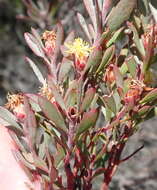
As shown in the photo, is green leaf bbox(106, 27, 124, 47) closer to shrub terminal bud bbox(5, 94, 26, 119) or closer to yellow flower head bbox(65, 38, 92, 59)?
yellow flower head bbox(65, 38, 92, 59)

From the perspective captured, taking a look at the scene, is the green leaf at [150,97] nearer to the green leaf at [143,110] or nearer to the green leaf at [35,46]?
the green leaf at [143,110]

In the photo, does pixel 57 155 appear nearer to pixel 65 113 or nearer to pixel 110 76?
pixel 65 113

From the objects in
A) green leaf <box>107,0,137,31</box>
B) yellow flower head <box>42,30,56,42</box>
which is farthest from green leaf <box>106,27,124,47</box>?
yellow flower head <box>42,30,56,42</box>

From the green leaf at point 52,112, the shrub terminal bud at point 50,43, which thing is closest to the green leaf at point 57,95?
the green leaf at point 52,112

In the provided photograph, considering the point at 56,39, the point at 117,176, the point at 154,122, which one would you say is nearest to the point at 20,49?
the point at 154,122

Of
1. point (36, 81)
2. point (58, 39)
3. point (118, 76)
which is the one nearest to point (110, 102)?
point (118, 76)
